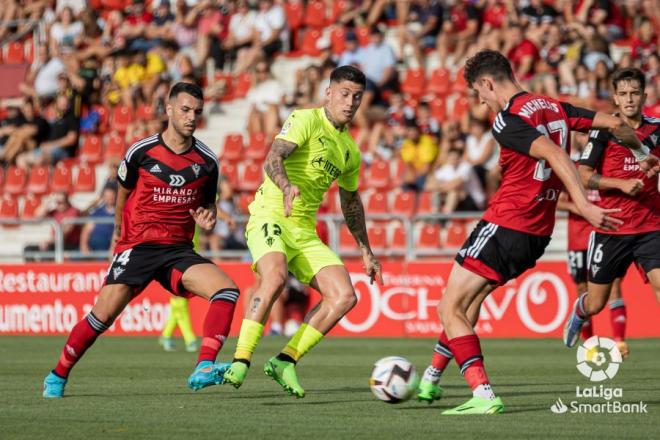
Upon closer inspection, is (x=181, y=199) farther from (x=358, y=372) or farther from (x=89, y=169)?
(x=89, y=169)

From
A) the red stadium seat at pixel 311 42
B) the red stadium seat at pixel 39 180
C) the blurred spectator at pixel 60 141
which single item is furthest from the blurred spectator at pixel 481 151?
→ the blurred spectator at pixel 60 141

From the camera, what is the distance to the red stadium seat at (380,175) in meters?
22.2

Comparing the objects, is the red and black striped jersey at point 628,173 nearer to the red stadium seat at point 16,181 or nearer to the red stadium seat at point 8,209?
the red stadium seat at point 8,209

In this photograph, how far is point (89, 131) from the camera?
90.6 ft

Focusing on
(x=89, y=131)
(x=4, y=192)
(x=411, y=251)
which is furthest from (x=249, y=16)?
(x=411, y=251)

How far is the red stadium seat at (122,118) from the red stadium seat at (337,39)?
4.53 meters

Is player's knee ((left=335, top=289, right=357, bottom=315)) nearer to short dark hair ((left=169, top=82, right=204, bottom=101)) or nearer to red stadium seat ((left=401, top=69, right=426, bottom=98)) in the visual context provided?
short dark hair ((left=169, top=82, right=204, bottom=101))

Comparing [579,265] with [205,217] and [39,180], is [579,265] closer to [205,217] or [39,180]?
[205,217]

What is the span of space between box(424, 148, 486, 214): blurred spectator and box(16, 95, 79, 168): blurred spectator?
898 cm

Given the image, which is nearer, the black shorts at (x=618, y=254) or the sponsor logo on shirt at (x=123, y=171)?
the sponsor logo on shirt at (x=123, y=171)

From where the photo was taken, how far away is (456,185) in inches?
811

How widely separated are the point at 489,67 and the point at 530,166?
0.74m

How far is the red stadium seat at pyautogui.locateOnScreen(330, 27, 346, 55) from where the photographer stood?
25.7 m

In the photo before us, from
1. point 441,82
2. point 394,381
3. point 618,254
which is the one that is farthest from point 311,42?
point 394,381
